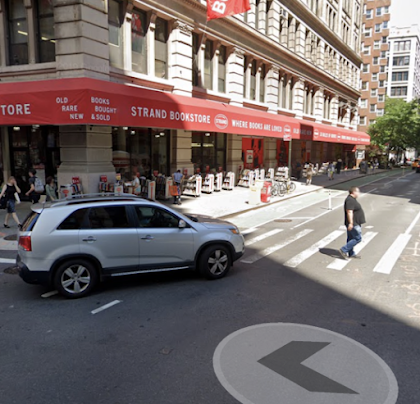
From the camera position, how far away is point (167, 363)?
15.0 feet

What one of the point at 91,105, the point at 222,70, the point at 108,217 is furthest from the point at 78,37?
the point at 222,70

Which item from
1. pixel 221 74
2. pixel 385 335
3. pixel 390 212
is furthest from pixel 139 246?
pixel 221 74

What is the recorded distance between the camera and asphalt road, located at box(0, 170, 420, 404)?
412 centimetres

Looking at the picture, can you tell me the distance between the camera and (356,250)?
10.1 meters

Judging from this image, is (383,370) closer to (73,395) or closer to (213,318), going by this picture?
(213,318)

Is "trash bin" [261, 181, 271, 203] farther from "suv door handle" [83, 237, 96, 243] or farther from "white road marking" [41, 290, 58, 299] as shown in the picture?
"white road marking" [41, 290, 58, 299]

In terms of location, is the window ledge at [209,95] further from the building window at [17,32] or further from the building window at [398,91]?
the building window at [398,91]

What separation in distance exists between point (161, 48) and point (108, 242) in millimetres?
15147

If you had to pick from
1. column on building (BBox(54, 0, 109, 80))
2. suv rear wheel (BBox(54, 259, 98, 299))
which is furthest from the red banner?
suv rear wheel (BBox(54, 259, 98, 299))

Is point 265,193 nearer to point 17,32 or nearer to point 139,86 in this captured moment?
point 139,86

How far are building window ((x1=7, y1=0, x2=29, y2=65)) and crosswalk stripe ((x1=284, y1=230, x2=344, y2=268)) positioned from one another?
45.2ft

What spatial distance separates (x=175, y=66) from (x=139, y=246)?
14694 millimetres

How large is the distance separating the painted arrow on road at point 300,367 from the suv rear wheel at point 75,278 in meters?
Result: 3.47

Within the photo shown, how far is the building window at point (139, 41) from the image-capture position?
17.4m
